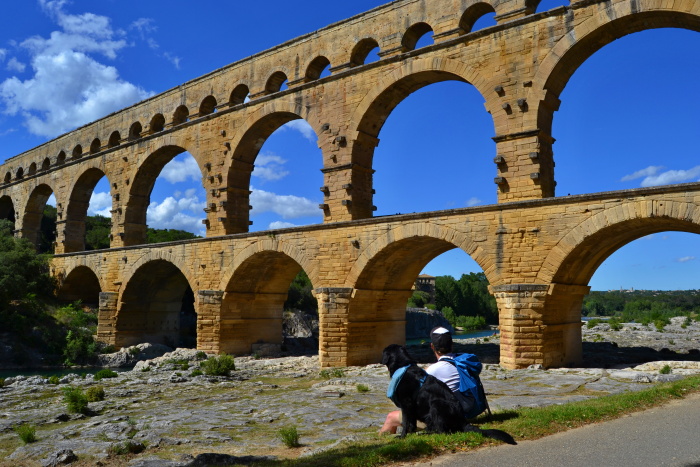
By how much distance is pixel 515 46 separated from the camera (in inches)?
569

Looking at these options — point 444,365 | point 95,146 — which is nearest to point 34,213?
point 95,146

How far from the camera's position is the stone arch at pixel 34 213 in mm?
31078

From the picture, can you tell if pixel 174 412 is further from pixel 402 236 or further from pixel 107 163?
pixel 107 163

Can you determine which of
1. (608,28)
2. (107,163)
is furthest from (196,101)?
(608,28)

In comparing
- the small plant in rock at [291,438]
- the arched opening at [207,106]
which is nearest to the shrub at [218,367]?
the small plant in rock at [291,438]

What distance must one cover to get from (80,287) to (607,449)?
89.5 feet

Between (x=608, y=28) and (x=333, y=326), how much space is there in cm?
1009

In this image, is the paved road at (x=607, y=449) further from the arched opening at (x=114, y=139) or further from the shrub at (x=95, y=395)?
the arched opening at (x=114, y=139)

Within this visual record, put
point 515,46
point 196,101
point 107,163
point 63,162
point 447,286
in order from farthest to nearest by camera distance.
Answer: point 447,286 < point 63,162 < point 107,163 < point 196,101 < point 515,46

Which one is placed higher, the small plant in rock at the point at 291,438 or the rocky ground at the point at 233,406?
the small plant in rock at the point at 291,438

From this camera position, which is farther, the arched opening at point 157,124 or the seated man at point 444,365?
the arched opening at point 157,124

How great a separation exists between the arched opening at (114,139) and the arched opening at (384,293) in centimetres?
1594

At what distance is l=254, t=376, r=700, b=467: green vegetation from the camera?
494cm

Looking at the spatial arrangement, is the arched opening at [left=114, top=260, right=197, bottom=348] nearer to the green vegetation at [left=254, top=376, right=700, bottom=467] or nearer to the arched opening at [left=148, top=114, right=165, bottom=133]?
the arched opening at [left=148, top=114, right=165, bottom=133]
